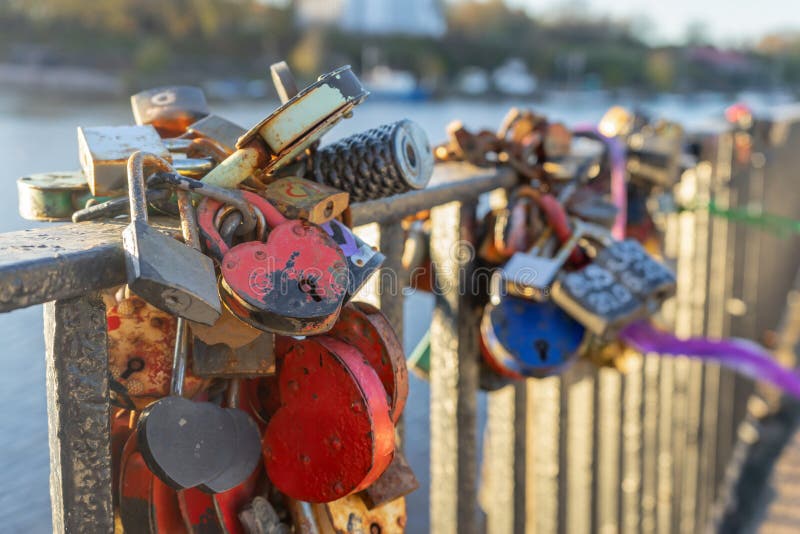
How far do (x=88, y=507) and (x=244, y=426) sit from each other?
101 mm

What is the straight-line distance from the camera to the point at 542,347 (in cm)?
92

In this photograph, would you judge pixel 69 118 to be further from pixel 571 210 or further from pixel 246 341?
pixel 246 341

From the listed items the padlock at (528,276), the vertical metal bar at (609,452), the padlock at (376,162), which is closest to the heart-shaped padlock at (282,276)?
the padlock at (376,162)

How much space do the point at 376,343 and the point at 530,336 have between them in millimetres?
370

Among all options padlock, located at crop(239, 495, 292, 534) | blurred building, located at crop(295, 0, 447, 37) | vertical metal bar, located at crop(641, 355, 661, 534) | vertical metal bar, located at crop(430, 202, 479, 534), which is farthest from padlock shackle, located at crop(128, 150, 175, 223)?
blurred building, located at crop(295, 0, 447, 37)

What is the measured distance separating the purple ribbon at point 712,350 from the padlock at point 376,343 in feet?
1.62

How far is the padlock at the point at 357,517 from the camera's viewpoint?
0.59m

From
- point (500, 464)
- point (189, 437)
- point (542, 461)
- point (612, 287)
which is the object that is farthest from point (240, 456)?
point (542, 461)

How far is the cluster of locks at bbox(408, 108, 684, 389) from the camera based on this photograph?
91cm

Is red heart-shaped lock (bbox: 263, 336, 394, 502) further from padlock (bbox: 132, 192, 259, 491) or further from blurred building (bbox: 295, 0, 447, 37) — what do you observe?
blurred building (bbox: 295, 0, 447, 37)

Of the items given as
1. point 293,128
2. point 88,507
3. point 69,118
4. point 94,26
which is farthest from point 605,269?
point 94,26

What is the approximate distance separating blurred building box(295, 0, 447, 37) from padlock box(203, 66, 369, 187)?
1052cm

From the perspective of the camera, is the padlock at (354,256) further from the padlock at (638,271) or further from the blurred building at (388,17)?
the blurred building at (388,17)

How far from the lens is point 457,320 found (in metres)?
0.96
